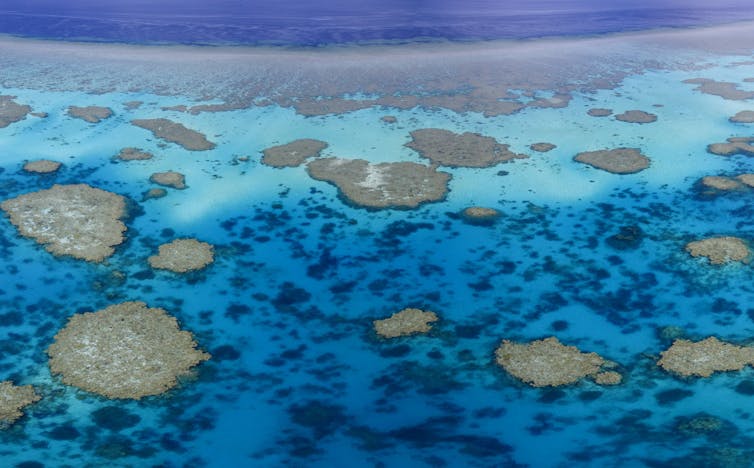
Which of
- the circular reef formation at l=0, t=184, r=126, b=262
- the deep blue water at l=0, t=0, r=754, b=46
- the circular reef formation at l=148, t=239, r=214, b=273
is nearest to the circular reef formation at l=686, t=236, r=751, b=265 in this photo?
the circular reef formation at l=148, t=239, r=214, b=273

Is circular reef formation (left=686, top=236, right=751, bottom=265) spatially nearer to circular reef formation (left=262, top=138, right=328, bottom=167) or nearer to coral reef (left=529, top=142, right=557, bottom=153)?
coral reef (left=529, top=142, right=557, bottom=153)

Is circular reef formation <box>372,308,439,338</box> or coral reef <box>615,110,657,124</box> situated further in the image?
coral reef <box>615,110,657,124</box>

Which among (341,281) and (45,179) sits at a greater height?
(45,179)

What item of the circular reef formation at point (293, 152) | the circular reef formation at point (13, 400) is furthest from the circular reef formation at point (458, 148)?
the circular reef formation at point (13, 400)

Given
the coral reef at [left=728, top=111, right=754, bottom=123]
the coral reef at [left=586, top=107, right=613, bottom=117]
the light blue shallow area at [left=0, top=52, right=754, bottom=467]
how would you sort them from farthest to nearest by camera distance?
the coral reef at [left=586, top=107, right=613, bottom=117] → the coral reef at [left=728, top=111, right=754, bottom=123] → the light blue shallow area at [left=0, top=52, right=754, bottom=467]

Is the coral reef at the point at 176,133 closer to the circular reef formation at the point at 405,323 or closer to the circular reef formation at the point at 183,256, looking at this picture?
the circular reef formation at the point at 183,256

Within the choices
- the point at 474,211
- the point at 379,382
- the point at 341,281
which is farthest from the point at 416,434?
the point at 474,211

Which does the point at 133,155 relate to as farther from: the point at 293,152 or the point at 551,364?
the point at 551,364

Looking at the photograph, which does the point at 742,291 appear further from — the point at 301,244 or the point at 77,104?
the point at 77,104
